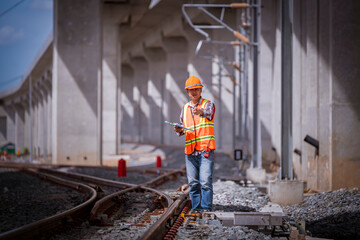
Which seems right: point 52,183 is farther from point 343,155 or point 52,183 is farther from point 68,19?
point 68,19

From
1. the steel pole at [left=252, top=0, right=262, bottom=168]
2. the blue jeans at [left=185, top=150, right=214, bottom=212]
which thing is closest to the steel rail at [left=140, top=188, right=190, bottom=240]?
the blue jeans at [left=185, top=150, right=214, bottom=212]

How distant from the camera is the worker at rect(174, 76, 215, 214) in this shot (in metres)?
6.98

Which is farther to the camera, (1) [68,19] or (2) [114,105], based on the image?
(2) [114,105]

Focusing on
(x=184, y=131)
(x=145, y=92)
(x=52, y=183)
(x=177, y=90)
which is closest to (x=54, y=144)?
(x=52, y=183)

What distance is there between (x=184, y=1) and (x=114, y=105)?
908cm

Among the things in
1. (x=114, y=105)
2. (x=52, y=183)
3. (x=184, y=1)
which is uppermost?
(x=184, y=1)

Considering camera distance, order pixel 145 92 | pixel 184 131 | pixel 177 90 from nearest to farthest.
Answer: pixel 184 131 → pixel 177 90 → pixel 145 92

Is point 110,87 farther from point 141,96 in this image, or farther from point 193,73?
point 141,96

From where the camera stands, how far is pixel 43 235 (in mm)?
6199

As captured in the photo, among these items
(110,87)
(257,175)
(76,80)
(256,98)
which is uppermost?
(110,87)

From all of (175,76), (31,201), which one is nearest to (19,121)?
(175,76)

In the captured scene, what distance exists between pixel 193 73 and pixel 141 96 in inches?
943

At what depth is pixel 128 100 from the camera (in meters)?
80.6

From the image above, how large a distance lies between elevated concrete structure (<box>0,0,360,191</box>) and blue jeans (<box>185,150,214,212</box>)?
168 inches
